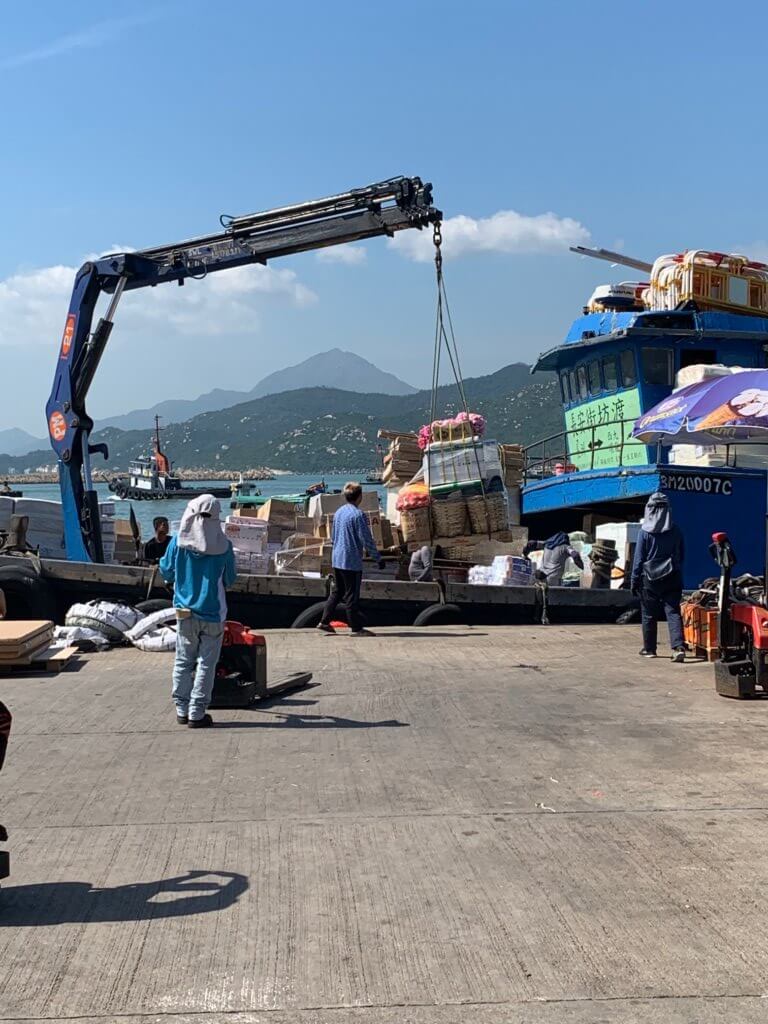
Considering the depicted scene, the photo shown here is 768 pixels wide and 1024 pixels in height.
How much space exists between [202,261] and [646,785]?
11.3 meters

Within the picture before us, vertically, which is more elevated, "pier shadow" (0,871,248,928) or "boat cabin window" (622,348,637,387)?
"boat cabin window" (622,348,637,387)

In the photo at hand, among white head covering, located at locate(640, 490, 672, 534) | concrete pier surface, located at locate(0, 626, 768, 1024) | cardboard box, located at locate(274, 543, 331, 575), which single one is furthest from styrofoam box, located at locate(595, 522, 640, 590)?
concrete pier surface, located at locate(0, 626, 768, 1024)

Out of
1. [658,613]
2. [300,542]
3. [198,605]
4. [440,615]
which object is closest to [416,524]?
Answer: [300,542]

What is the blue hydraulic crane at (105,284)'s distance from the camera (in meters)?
15.5

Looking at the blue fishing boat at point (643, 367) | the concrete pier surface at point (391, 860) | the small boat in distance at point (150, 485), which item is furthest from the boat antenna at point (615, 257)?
the small boat in distance at point (150, 485)

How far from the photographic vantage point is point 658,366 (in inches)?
777

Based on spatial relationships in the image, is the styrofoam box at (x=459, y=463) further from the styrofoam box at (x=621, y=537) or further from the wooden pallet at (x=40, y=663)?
the wooden pallet at (x=40, y=663)

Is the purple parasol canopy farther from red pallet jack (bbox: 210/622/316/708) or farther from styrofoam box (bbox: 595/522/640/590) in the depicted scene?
red pallet jack (bbox: 210/622/316/708)

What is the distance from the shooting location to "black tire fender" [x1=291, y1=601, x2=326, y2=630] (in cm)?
1414

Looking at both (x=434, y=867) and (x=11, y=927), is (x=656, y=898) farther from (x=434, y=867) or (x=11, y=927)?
(x=11, y=927)

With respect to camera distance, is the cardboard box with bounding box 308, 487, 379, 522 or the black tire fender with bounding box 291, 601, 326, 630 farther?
the cardboard box with bounding box 308, 487, 379, 522

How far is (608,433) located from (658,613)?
9.78m

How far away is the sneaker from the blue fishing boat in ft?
31.6

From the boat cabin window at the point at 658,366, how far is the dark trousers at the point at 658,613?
29.7ft
